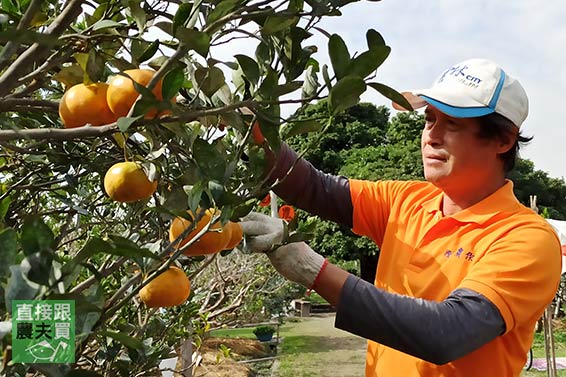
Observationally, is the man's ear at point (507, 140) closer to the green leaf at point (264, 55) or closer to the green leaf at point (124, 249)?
the green leaf at point (264, 55)

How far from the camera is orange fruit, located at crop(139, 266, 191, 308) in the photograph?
0.91m

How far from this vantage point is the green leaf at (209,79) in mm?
854

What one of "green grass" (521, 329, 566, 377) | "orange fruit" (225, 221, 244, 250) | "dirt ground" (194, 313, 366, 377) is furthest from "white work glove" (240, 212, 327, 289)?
"green grass" (521, 329, 566, 377)

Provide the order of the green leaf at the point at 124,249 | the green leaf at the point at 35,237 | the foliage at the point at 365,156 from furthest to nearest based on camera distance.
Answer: the foliage at the point at 365,156 → the green leaf at the point at 124,249 → the green leaf at the point at 35,237

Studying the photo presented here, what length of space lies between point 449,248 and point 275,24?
35.0 inches

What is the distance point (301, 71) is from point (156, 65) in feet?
0.79

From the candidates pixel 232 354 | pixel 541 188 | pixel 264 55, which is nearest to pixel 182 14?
pixel 264 55

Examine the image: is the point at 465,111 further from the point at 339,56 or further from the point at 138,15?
the point at 138,15

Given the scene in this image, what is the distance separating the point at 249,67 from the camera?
812mm

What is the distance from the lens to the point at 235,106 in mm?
764

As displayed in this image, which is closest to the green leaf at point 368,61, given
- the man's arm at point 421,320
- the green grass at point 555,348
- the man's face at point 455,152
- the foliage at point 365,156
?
the man's arm at point 421,320

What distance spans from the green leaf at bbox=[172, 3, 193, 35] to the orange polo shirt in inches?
31.3

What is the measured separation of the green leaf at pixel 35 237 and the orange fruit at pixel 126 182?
1.09ft

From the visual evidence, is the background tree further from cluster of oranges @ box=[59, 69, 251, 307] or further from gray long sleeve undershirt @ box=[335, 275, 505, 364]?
cluster of oranges @ box=[59, 69, 251, 307]
